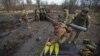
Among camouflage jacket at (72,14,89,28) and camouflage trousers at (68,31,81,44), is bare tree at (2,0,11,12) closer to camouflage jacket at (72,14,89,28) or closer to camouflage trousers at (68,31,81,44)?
camouflage trousers at (68,31,81,44)

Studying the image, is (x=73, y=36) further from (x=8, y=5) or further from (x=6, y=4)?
(x=6, y=4)

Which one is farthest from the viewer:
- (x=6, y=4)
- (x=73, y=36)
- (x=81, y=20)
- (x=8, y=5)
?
(x=6, y=4)

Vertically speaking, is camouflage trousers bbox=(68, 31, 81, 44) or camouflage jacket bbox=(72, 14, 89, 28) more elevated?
camouflage jacket bbox=(72, 14, 89, 28)

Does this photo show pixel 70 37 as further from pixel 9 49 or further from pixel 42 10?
pixel 42 10

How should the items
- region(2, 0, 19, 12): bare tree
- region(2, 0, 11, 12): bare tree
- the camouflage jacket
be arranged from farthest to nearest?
region(2, 0, 11, 12): bare tree
region(2, 0, 19, 12): bare tree
the camouflage jacket

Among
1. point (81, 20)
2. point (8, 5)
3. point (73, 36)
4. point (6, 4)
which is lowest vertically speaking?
point (8, 5)

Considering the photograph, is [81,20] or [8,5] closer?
[81,20]

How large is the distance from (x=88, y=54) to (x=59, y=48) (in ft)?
5.06

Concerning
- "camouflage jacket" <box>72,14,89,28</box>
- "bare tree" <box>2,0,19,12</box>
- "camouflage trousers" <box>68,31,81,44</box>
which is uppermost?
"camouflage jacket" <box>72,14,89,28</box>

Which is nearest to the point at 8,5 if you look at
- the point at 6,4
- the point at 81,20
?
the point at 6,4

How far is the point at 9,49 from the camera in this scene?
1138 centimetres

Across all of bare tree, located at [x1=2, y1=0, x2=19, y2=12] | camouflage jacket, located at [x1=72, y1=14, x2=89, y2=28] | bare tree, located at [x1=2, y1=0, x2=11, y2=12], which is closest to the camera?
camouflage jacket, located at [x1=72, y1=14, x2=89, y2=28]

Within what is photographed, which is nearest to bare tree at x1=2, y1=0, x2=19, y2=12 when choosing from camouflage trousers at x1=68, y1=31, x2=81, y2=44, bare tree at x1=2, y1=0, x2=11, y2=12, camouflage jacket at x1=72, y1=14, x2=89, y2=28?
bare tree at x1=2, y1=0, x2=11, y2=12

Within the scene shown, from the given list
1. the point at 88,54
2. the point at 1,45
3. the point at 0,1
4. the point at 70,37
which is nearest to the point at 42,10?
the point at 1,45
